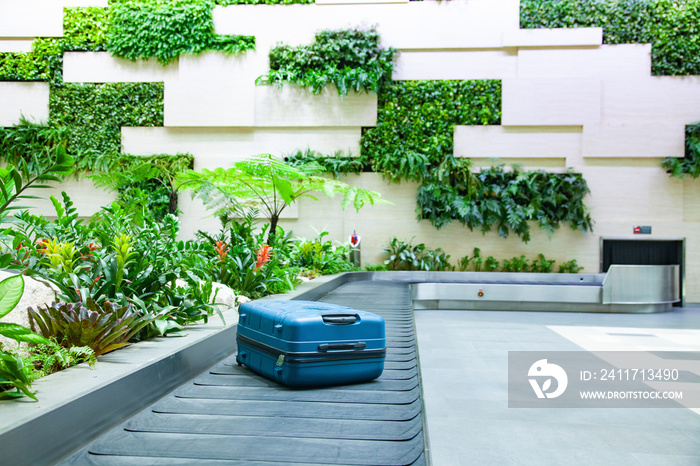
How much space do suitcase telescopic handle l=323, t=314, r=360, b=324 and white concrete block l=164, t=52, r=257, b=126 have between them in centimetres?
989

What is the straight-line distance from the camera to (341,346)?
7.59 feet

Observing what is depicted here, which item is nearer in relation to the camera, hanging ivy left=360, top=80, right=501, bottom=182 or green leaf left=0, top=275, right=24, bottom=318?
green leaf left=0, top=275, right=24, bottom=318

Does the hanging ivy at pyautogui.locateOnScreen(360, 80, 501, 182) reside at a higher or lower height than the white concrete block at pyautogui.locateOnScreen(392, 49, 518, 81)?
lower

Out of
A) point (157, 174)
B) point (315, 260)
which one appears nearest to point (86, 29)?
point (157, 174)

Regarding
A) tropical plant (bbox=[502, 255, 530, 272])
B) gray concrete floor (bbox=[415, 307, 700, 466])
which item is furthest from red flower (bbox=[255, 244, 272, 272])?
tropical plant (bbox=[502, 255, 530, 272])

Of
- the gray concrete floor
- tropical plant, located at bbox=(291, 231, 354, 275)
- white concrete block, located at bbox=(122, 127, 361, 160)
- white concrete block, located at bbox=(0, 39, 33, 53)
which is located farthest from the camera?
white concrete block, located at bbox=(0, 39, 33, 53)

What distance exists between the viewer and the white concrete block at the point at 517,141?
37.4 ft

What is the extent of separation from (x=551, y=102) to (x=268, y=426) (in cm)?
1110

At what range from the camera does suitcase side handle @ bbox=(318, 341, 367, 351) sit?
227 cm

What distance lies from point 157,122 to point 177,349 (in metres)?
10.6

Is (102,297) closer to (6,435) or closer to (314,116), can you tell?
(6,435)

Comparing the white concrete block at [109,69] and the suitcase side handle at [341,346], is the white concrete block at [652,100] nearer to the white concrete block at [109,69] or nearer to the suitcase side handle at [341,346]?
the white concrete block at [109,69]

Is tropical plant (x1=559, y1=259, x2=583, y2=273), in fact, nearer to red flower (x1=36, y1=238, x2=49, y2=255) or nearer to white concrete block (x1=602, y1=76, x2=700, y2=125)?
white concrete block (x1=602, y1=76, x2=700, y2=125)

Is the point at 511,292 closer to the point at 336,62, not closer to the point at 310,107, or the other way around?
the point at 310,107
